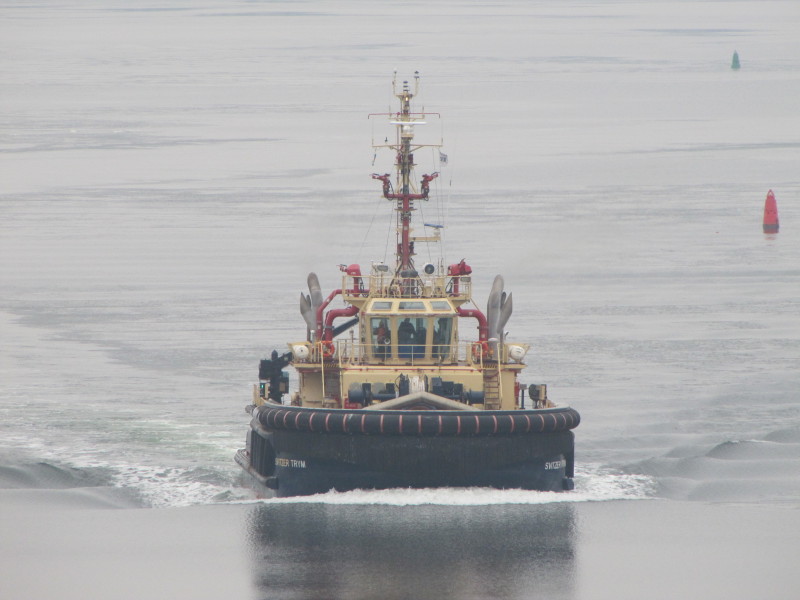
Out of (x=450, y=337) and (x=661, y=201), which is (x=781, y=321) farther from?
(x=661, y=201)

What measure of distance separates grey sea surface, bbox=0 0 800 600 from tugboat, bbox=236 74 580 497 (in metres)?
0.42

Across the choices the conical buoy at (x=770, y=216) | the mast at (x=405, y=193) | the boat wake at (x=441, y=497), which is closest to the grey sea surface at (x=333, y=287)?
the boat wake at (x=441, y=497)

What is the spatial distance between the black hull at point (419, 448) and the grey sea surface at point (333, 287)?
296mm

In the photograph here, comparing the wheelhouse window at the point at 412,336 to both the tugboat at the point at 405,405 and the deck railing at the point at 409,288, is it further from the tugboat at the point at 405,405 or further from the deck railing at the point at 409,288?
the deck railing at the point at 409,288

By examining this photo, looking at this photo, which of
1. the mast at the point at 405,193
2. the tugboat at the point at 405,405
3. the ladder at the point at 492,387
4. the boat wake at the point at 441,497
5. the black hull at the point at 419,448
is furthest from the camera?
the mast at the point at 405,193

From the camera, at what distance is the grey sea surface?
2425 centimetres

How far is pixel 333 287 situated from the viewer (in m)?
44.2

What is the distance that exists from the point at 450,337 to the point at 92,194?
41111mm

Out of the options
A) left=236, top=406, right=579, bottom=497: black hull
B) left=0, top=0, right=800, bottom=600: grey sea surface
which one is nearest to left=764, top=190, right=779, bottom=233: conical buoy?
left=0, top=0, right=800, bottom=600: grey sea surface

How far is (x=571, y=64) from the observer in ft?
510

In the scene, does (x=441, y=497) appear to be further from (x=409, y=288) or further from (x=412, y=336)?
(x=409, y=288)

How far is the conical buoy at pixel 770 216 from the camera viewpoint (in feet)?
183

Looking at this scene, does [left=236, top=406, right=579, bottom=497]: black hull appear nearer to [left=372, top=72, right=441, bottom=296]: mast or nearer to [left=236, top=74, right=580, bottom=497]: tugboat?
[left=236, top=74, right=580, bottom=497]: tugboat

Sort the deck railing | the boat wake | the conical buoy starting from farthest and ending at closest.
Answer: the conical buoy
the deck railing
the boat wake
